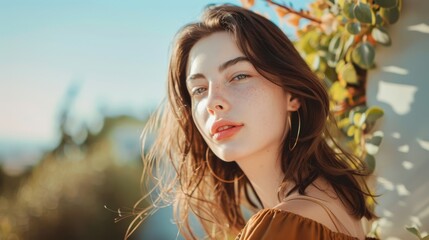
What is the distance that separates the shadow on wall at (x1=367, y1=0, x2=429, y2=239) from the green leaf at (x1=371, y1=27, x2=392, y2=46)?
0.04 metres

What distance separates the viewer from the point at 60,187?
3.63 metres

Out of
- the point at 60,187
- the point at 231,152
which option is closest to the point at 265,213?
the point at 231,152

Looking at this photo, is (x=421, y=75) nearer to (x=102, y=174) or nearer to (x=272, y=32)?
(x=272, y=32)

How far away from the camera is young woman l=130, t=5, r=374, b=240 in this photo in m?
1.55

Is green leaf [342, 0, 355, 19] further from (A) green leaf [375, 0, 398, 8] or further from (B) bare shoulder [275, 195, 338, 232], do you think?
(B) bare shoulder [275, 195, 338, 232]

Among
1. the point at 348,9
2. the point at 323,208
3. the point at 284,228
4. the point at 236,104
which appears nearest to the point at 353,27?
the point at 348,9

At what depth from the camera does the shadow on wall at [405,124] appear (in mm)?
1770

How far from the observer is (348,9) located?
1.85 m

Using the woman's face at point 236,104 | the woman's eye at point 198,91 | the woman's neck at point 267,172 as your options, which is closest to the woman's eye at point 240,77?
the woman's face at point 236,104

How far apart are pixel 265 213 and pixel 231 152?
231 millimetres

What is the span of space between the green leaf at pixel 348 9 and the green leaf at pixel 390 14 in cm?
10

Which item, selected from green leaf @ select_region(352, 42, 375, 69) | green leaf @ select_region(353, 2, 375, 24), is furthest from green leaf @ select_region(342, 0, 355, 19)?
green leaf @ select_region(352, 42, 375, 69)

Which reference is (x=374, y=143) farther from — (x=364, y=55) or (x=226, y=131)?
(x=226, y=131)

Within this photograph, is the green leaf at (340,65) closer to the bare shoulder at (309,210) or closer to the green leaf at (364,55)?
the green leaf at (364,55)
